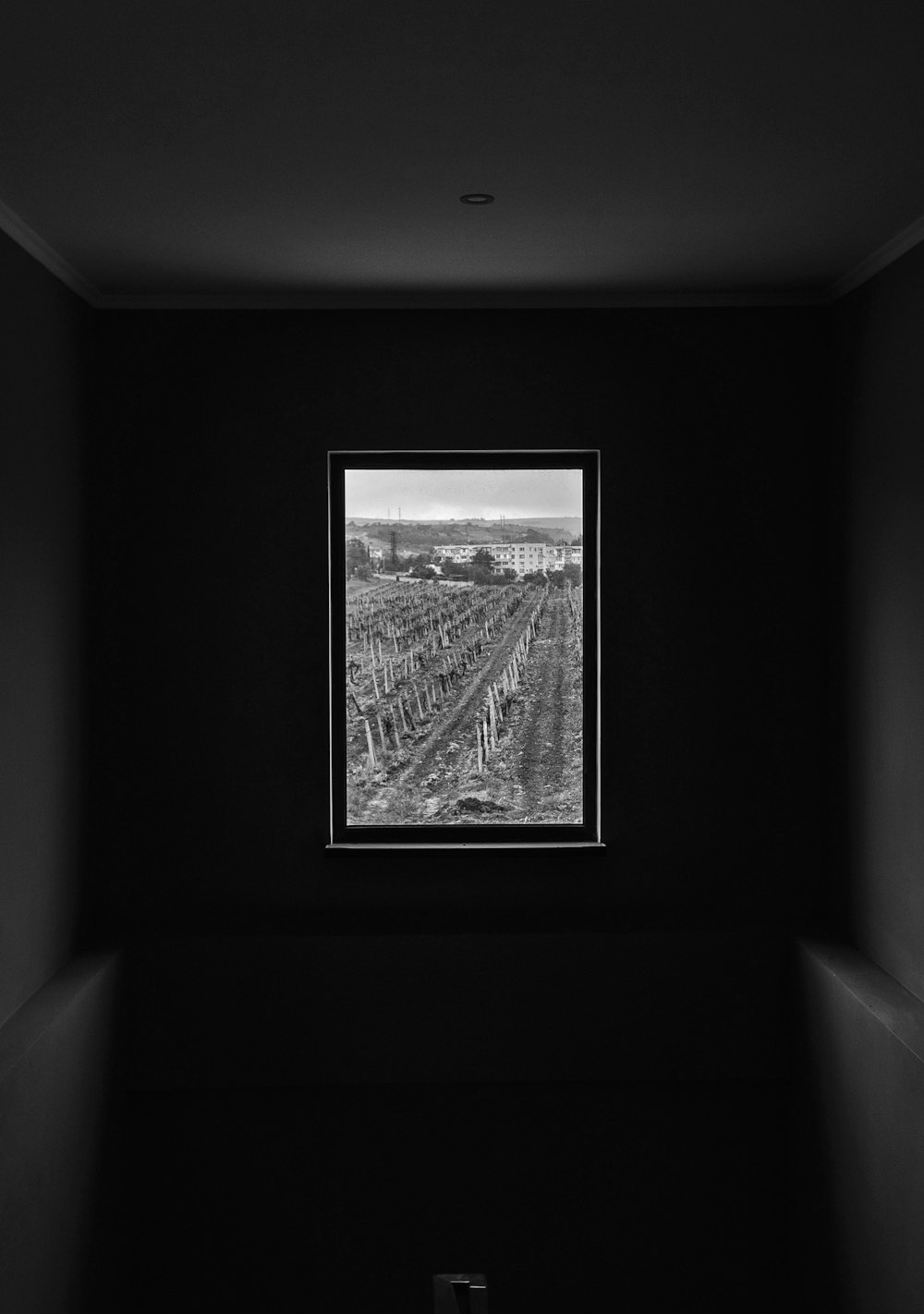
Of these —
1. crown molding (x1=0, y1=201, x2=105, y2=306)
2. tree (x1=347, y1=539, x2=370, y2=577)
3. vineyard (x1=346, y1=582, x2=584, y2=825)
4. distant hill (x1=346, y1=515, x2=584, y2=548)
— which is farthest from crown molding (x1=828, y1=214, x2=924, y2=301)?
crown molding (x1=0, y1=201, x2=105, y2=306)

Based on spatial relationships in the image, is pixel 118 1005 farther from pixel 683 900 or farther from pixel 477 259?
pixel 477 259

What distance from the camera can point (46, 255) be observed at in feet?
10.0

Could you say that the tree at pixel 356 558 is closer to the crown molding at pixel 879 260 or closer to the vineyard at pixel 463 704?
the vineyard at pixel 463 704

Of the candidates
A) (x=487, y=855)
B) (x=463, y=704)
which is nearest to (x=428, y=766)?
(x=463, y=704)

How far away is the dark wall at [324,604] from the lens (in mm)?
3572

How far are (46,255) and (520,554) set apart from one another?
1579 millimetres

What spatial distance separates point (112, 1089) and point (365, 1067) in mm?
727

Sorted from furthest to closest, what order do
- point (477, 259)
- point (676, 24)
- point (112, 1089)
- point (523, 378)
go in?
1. point (523, 378)
2. point (112, 1089)
3. point (477, 259)
4. point (676, 24)

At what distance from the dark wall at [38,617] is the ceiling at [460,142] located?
0.21 metres

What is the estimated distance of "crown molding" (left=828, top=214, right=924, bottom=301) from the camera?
287cm

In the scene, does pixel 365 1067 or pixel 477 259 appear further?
pixel 365 1067

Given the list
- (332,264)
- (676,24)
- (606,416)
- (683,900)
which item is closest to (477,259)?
(332,264)

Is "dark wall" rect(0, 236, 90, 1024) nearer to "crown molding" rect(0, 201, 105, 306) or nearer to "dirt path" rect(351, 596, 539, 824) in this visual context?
"crown molding" rect(0, 201, 105, 306)

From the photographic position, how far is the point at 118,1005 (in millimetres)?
3416
